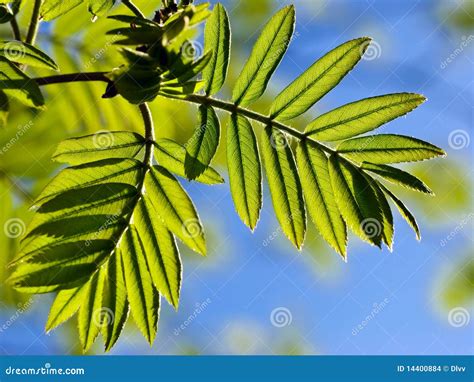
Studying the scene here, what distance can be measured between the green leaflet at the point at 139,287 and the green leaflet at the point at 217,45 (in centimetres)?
53

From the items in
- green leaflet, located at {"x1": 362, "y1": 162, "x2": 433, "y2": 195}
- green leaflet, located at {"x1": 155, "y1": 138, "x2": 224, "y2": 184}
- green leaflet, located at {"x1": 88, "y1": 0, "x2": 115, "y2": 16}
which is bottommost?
green leaflet, located at {"x1": 155, "y1": 138, "x2": 224, "y2": 184}

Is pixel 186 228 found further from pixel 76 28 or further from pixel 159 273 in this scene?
pixel 76 28

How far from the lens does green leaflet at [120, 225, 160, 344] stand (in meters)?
1.82

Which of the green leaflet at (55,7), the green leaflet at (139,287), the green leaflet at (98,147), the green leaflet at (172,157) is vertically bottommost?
the green leaflet at (139,287)

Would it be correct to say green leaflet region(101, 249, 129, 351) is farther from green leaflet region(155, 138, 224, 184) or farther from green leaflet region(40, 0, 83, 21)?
green leaflet region(40, 0, 83, 21)

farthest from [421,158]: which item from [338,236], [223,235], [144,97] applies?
[223,235]

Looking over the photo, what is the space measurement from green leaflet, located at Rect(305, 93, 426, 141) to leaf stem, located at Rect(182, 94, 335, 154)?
0.11ft

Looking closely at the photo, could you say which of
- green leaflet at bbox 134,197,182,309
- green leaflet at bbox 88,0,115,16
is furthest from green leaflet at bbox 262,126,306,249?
green leaflet at bbox 88,0,115,16

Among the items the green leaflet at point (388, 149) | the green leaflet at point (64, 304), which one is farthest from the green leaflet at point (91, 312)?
the green leaflet at point (388, 149)

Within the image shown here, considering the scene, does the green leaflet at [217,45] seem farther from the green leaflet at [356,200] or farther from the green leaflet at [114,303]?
the green leaflet at [114,303]

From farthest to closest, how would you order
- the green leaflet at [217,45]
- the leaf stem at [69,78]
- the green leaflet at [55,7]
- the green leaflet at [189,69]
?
the green leaflet at [55,7] → the green leaflet at [217,45] → the leaf stem at [69,78] → the green leaflet at [189,69]

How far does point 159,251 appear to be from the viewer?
1.87 m

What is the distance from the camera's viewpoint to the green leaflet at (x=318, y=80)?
196 centimetres

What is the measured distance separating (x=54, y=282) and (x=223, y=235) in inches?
87.4
